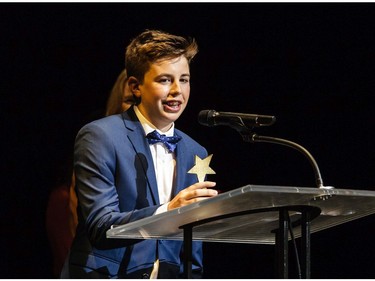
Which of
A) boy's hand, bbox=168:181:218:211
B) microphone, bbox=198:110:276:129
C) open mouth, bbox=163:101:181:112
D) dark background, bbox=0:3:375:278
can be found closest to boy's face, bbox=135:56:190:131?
Answer: open mouth, bbox=163:101:181:112

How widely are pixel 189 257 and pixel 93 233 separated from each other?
389mm

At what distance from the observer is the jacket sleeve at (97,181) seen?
2.85 m

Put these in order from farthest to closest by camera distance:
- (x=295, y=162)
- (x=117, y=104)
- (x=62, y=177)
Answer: (x=295, y=162), (x=62, y=177), (x=117, y=104)

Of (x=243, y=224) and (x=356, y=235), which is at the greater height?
(x=243, y=224)

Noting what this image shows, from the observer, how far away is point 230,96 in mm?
5012

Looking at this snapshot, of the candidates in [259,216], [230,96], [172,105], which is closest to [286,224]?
[259,216]

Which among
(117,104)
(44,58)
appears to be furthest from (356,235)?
(44,58)

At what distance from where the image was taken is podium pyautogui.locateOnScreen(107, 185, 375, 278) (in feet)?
7.88

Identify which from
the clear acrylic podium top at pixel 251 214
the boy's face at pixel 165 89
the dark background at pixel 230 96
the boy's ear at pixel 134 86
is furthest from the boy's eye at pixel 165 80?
the dark background at pixel 230 96

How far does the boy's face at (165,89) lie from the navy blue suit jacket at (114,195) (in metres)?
0.15

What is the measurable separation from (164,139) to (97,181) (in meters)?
0.36

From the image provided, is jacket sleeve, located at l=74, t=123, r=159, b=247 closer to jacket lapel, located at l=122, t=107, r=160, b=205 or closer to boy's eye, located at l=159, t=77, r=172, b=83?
jacket lapel, located at l=122, t=107, r=160, b=205

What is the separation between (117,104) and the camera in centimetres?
417

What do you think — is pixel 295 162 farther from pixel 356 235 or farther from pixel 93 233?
pixel 93 233
